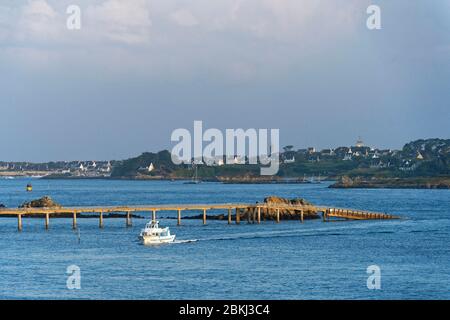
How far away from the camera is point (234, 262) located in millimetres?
74625

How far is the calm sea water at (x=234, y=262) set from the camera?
6041cm

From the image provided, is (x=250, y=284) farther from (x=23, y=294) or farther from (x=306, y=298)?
(x=23, y=294)

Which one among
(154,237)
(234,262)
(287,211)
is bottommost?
(234,262)

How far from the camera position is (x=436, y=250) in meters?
85.4

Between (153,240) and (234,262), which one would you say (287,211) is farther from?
(234,262)

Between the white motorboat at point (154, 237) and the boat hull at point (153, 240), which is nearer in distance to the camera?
the boat hull at point (153, 240)

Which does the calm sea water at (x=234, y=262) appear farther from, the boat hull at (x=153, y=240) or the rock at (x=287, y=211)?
the rock at (x=287, y=211)

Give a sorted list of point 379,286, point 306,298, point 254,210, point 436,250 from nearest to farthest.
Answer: point 306,298 → point 379,286 → point 436,250 → point 254,210

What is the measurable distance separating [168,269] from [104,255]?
428 inches

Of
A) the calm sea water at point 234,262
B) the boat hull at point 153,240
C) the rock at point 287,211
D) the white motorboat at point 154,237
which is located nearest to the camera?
the calm sea water at point 234,262

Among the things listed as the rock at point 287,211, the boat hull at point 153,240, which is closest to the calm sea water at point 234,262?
the boat hull at point 153,240

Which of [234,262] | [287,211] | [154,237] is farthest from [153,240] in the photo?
[287,211]

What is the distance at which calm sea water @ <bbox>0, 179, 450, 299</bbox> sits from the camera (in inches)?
2378
